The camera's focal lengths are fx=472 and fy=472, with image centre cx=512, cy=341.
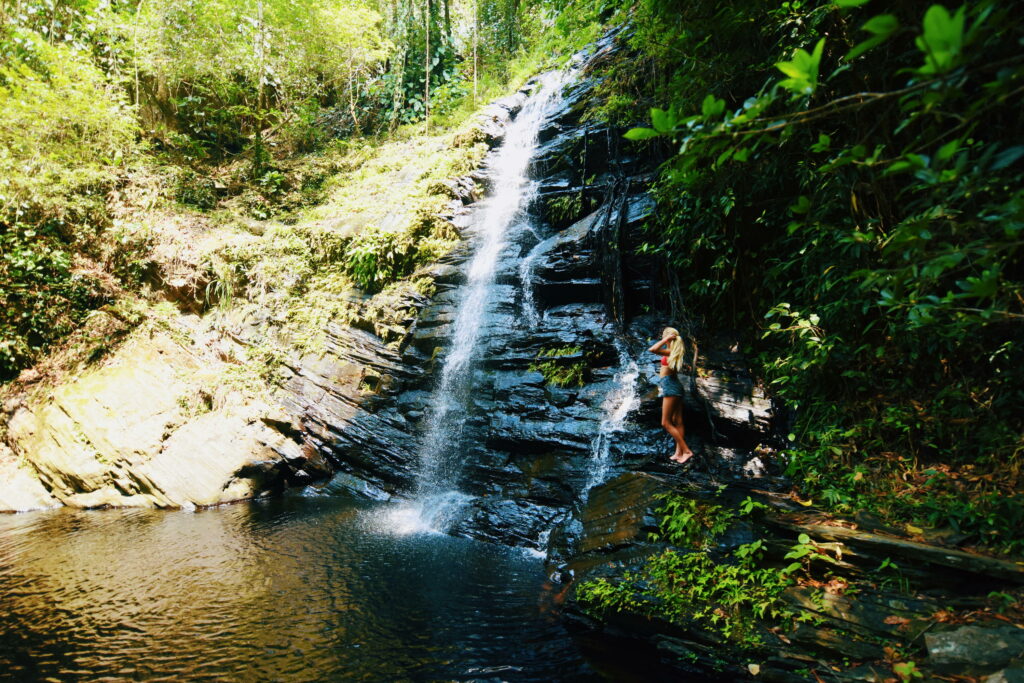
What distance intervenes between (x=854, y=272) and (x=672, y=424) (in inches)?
110

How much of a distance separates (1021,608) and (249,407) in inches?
384

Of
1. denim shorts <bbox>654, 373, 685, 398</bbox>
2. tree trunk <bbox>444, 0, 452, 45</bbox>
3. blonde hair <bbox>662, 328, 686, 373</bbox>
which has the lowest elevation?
denim shorts <bbox>654, 373, 685, 398</bbox>

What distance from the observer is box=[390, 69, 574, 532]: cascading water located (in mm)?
7223

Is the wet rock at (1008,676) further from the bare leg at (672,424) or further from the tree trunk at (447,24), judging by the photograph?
the tree trunk at (447,24)

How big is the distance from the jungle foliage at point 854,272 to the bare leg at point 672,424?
110 cm

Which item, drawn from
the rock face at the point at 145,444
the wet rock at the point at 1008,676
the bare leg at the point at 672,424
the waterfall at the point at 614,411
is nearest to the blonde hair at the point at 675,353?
the bare leg at the point at 672,424

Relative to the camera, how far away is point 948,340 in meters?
4.38

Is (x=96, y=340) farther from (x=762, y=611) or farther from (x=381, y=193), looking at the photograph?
(x=762, y=611)

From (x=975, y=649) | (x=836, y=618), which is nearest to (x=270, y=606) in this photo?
(x=836, y=618)

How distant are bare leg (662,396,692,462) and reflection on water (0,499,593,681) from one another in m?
2.17

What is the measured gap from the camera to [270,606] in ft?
15.4

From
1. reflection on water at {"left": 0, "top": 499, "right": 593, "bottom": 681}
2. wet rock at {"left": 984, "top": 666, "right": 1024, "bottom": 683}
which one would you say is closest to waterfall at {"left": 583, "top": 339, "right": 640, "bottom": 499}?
reflection on water at {"left": 0, "top": 499, "right": 593, "bottom": 681}

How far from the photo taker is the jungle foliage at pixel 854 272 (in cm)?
375

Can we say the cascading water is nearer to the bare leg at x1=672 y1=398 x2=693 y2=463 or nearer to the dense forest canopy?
the dense forest canopy
